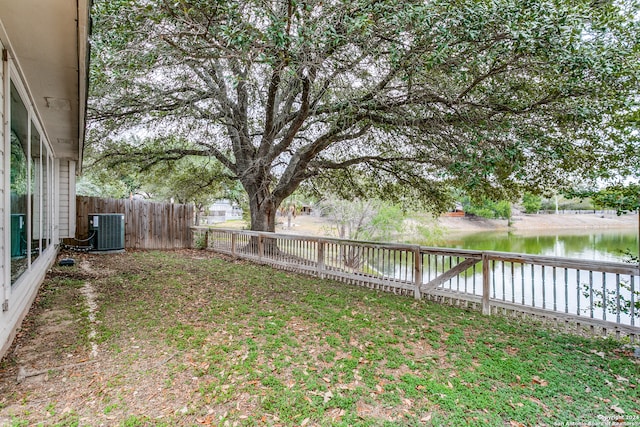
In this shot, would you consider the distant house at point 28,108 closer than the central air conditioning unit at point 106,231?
Yes

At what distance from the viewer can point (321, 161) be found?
9062 mm

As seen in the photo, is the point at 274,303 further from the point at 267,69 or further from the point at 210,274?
the point at 267,69

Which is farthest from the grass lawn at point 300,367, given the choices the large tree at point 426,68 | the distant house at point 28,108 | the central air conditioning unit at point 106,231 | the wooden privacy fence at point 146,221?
the wooden privacy fence at point 146,221

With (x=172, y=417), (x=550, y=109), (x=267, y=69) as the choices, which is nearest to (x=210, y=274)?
(x=267, y=69)

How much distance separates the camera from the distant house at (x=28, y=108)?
2.35 meters

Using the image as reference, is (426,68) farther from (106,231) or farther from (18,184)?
(106,231)

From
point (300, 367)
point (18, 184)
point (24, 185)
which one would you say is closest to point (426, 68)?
point (300, 367)

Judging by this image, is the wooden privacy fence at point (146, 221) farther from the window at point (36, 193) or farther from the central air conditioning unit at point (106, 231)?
the window at point (36, 193)

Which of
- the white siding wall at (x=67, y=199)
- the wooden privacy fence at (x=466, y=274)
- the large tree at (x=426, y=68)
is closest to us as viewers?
the large tree at (x=426, y=68)

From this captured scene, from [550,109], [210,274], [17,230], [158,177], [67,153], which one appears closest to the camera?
[17,230]

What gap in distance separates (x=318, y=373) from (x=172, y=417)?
1.12m

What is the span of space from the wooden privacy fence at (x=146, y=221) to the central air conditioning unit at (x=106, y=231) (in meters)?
0.58

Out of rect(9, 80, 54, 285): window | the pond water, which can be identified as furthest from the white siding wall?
the pond water

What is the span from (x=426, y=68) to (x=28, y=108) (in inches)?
187
